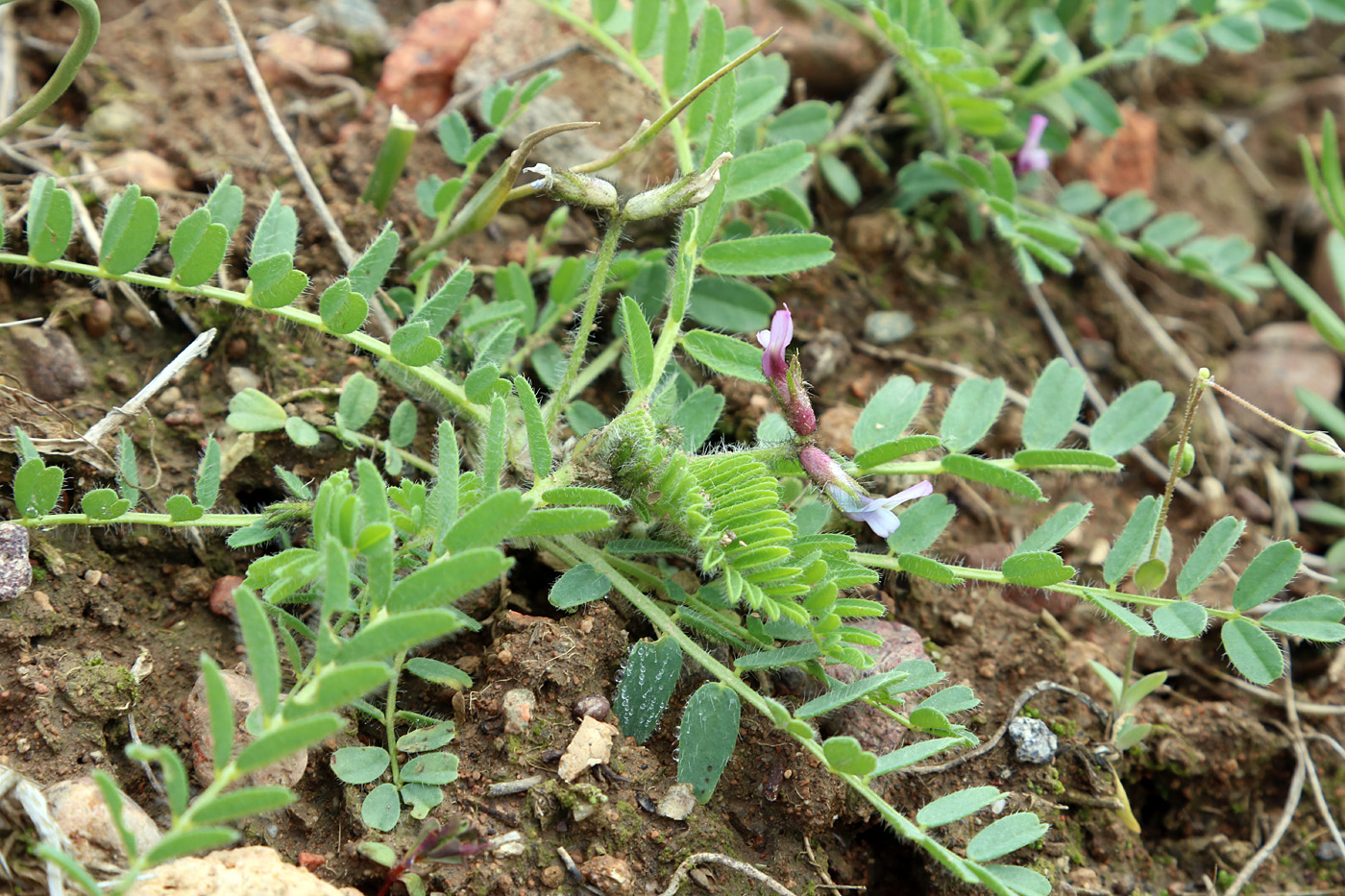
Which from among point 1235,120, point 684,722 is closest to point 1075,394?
point 684,722

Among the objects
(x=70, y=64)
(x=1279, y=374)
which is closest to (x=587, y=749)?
(x=70, y=64)

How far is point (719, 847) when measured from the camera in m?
2.16

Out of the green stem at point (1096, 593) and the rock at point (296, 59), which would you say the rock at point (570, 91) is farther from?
the green stem at point (1096, 593)

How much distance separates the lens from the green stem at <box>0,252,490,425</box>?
2.24 metres

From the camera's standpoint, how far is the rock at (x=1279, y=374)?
11.5ft

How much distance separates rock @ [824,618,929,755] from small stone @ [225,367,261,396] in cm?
161

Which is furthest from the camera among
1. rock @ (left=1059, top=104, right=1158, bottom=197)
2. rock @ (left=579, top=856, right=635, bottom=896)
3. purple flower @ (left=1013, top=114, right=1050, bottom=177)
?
rock @ (left=1059, top=104, right=1158, bottom=197)

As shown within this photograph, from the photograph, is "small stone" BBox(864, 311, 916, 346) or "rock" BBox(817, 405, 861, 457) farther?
"small stone" BBox(864, 311, 916, 346)

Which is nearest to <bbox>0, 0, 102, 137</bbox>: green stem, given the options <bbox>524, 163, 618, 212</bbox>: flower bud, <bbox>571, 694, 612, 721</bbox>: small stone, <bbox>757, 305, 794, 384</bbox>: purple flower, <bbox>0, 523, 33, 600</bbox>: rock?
<bbox>0, 523, 33, 600</bbox>: rock

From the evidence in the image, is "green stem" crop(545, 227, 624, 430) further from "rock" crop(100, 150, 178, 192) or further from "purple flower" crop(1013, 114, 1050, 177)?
"purple flower" crop(1013, 114, 1050, 177)

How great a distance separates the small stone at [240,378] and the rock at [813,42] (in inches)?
79.2

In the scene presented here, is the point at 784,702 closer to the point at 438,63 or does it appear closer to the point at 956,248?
the point at 956,248

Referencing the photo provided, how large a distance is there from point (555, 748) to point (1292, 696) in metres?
2.07

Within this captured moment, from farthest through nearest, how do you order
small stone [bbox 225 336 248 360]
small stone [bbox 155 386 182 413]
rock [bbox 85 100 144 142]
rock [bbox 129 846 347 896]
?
rock [bbox 85 100 144 142] → small stone [bbox 225 336 248 360] → small stone [bbox 155 386 182 413] → rock [bbox 129 846 347 896]
